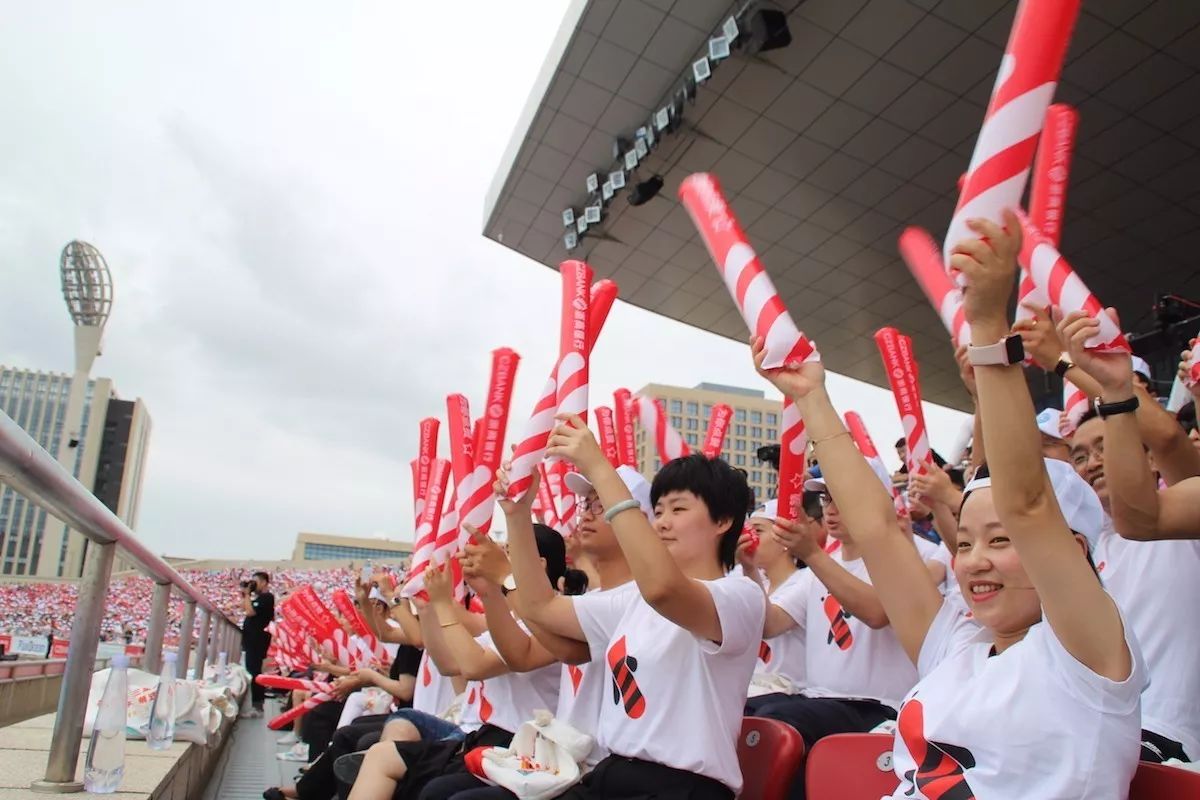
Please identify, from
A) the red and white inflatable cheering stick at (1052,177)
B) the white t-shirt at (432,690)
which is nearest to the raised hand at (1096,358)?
the red and white inflatable cheering stick at (1052,177)

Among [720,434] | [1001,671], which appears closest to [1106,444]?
[1001,671]

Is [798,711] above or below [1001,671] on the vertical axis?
below

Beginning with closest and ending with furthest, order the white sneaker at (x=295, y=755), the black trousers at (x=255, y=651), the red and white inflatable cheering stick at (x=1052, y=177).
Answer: the red and white inflatable cheering stick at (x=1052, y=177), the white sneaker at (x=295, y=755), the black trousers at (x=255, y=651)

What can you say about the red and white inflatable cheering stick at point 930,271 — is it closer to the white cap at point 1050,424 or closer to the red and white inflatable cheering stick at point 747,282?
the red and white inflatable cheering stick at point 747,282

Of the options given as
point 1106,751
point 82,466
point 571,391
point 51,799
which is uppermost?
point 82,466

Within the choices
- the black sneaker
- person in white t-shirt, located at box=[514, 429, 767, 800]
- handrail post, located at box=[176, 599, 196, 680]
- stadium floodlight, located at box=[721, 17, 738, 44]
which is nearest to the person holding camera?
handrail post, located at box=[176, 599, 196, 680]

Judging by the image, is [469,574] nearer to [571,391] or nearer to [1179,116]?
[571,391]

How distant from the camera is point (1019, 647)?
1.43 meters

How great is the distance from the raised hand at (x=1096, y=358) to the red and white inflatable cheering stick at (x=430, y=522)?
263cm

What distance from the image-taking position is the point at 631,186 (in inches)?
511

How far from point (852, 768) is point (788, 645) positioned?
186 centimetres

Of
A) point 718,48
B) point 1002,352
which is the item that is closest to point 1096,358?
point 1002,352

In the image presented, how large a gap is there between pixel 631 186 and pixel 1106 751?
12.2m

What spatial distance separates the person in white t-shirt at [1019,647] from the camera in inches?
50.4
